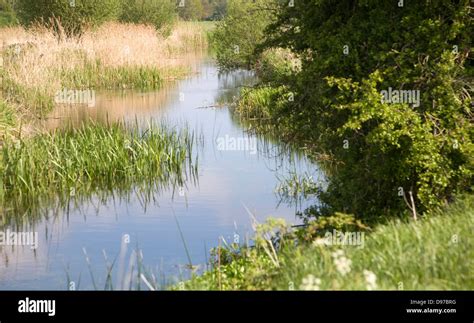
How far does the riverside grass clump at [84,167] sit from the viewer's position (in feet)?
47.5

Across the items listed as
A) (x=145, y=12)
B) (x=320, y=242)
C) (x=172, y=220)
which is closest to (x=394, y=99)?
(x=320, y=242)

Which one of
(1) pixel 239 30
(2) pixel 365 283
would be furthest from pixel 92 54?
(2) pixel 365 283

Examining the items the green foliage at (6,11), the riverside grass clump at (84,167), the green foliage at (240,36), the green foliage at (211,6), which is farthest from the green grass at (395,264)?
the green foliage at (211,6)

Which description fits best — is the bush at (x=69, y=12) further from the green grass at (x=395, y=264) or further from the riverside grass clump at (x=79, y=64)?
the green grass at (x=395, y=264)

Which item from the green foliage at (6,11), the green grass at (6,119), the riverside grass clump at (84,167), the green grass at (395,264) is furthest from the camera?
the green foliage at (6,11)

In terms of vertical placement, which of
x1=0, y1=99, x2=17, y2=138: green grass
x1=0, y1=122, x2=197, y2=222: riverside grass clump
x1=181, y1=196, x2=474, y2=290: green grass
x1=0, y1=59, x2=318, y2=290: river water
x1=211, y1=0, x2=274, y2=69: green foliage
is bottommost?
x1=0, y1=59, x2=318, y2=290: river water

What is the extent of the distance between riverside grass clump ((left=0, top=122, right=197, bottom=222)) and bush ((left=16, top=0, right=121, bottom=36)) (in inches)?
957

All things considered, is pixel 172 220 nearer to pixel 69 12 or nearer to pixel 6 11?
pixel 69 12

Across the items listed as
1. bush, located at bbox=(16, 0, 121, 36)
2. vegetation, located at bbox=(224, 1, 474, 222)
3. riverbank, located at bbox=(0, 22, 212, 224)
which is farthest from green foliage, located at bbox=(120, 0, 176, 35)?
vegetation, located at bbox=(224, 1, 474, 222)

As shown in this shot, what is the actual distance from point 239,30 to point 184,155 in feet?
58.4

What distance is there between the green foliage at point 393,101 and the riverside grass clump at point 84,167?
17.1ft

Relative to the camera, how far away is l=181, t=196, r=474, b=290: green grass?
6203 millimetres

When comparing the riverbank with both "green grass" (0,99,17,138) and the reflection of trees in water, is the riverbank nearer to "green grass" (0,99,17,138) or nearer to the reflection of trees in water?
"green grass" (0,99,17,138)

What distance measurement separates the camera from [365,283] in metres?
6.04
